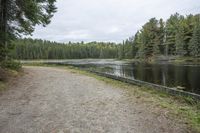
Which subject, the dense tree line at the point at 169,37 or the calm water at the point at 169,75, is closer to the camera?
the calm water at the point at 169,75

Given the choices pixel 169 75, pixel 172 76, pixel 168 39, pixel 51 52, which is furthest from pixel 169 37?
pixel 51 52

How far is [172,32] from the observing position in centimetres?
6650

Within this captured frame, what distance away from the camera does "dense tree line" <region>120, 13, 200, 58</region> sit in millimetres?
58812

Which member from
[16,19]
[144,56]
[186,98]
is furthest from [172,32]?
[186,98]

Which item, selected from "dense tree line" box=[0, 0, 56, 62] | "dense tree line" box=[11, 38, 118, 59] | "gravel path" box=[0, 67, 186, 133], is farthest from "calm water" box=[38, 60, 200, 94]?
"dense tree line" box=[11, 38, 118, 59]

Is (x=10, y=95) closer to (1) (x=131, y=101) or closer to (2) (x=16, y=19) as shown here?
(1) (x=131, y=101)

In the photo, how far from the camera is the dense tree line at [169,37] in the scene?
193 ft

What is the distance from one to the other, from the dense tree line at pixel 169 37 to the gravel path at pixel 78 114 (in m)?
50.9

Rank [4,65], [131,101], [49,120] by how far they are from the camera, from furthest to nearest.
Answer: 1. [4,65]
2. [131,101]
3. [49,120]

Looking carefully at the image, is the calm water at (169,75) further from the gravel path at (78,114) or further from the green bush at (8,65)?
the green bush at (8,65)

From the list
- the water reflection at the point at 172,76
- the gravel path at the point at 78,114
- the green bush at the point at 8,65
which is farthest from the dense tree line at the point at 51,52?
the gravel path at the point at 78,114

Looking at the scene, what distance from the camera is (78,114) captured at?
23.4ft

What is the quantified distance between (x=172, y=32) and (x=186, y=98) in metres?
60.5

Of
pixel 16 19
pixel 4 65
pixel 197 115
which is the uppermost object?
pixel 16 19
